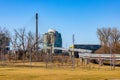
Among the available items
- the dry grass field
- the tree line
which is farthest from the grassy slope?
the tree line

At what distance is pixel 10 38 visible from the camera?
4190 inches

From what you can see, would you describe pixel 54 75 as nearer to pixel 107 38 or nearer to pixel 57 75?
pixel 57 75

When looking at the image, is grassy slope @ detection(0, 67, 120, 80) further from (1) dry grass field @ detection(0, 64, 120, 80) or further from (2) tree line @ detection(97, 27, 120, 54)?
(2) tree line @ detection(97, 27, 120, 54)

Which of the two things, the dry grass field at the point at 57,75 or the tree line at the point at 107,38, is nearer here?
the dry grass field at the point at 57,75

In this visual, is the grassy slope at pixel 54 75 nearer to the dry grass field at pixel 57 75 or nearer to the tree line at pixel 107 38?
the dry grass field at pixel 57 75

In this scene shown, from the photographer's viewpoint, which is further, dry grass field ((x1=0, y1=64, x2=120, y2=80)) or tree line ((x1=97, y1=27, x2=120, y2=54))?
tree line ((x1=97, y1=27, x2=120, y2=54))

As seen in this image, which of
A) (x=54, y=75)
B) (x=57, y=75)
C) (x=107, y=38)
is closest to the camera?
(x=57, y=75)

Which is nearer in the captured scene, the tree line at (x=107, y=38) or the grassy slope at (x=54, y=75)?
the grassy slope at (x=54, y=75)

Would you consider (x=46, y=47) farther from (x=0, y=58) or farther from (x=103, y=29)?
(x=0, y=58)

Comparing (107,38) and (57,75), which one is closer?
(57,75)

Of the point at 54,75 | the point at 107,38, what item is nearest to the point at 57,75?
the point at 54,75

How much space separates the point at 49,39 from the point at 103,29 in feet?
67.5

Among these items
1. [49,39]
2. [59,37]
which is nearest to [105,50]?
[49,39]

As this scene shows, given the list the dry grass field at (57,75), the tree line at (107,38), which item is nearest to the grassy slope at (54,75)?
the dry grass field at (57,75)
